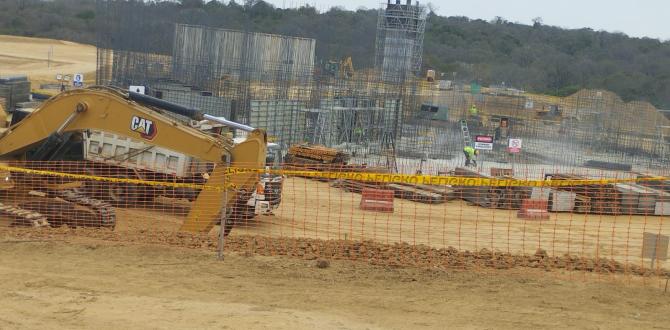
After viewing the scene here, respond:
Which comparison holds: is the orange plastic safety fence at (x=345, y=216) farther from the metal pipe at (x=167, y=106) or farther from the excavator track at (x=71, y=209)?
the metal pipe at (x=167, y=106)

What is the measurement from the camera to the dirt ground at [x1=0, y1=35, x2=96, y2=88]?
63.7 m

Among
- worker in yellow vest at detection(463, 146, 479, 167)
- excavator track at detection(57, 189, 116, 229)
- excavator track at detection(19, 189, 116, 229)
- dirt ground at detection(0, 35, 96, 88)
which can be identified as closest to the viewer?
excavator track at detection(19, 189, 116, 229)

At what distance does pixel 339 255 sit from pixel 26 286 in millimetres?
4053

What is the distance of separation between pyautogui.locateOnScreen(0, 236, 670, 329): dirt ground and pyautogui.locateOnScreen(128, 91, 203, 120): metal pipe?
2265 mm

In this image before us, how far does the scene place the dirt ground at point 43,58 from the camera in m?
63.7

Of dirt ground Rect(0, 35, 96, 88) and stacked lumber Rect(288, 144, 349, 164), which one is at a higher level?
dirt ground Rect(0, 35, 96, 88)

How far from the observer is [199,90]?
3534cm

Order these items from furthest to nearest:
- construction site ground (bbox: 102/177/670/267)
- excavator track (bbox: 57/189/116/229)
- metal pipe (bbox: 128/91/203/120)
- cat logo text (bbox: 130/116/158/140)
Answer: construction site ground (bbox: 102/177/670/267), excavator track (bbox: 57/189/116/229), cat logo text (bbox: 130/116/158/140), metal pipe (bbox: 128/91/203/120)

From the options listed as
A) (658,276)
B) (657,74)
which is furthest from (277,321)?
(657,74)

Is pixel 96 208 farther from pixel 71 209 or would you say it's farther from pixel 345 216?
pixel 345 216

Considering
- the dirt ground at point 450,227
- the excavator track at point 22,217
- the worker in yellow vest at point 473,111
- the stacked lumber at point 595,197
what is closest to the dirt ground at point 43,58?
the worker in yellow vest at point 473,111

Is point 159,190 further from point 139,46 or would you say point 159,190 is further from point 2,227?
point 139,46

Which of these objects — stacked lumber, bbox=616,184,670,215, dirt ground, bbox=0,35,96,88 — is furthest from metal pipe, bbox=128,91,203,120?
dirt ground, bbox=0,35,96,88

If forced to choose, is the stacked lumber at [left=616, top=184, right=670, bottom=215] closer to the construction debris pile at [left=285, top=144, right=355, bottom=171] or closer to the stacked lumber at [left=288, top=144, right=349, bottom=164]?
the construction debris pile at [left=285, top=144, right=355, bottom=171]
